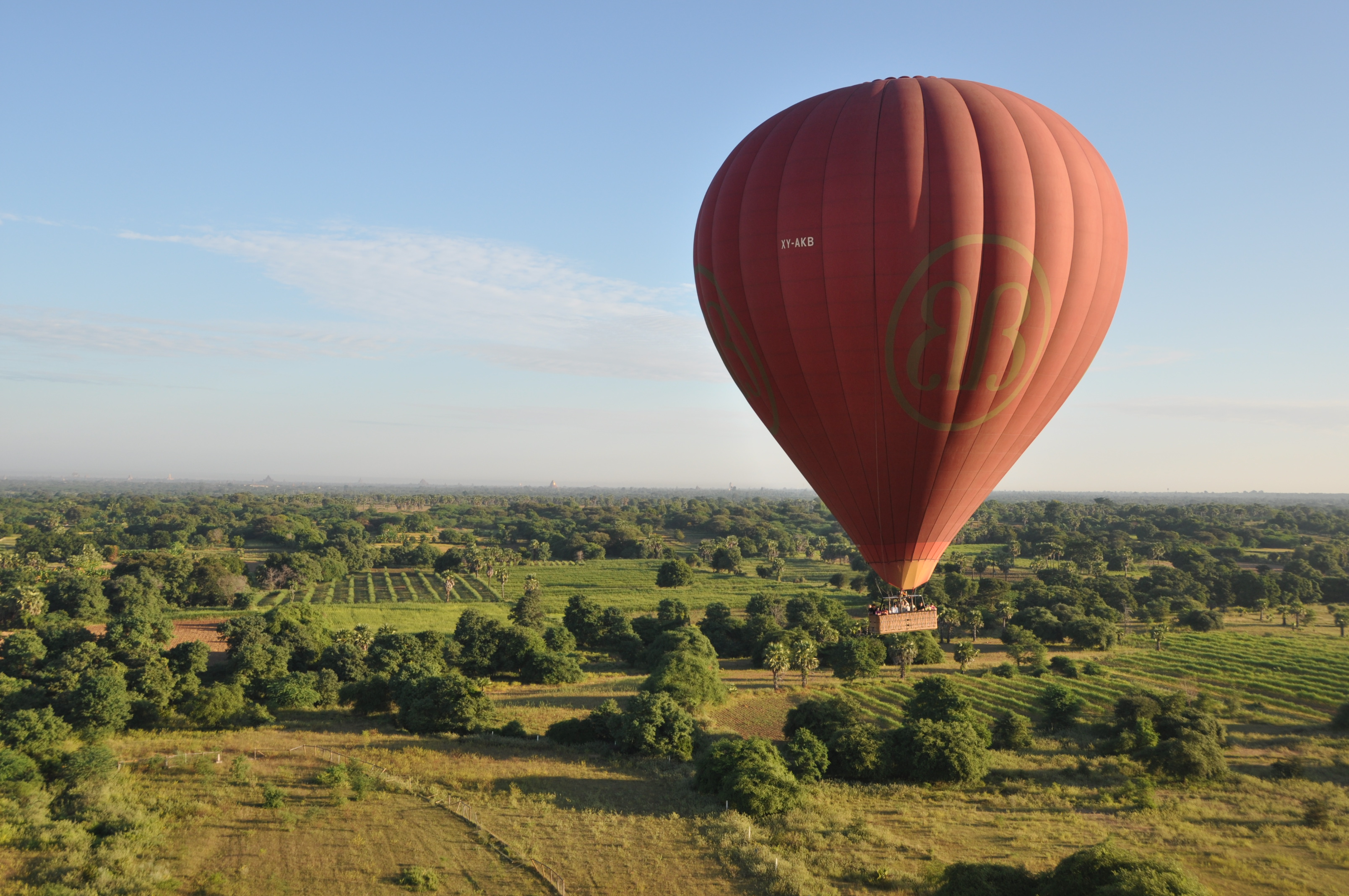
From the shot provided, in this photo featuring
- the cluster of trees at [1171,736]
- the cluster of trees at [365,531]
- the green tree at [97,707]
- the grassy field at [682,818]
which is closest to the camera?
the grassy field at [682,818]

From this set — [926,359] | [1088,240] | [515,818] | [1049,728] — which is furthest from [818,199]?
[1049,728]

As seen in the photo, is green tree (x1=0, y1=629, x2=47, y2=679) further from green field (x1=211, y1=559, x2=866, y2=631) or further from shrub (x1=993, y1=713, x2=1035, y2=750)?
shrub (x1=993, y1=713, x2=1035, y2=750)

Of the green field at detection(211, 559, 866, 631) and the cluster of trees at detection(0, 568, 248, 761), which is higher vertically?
the cluster of trees at detection(0, 568, 248, 761)

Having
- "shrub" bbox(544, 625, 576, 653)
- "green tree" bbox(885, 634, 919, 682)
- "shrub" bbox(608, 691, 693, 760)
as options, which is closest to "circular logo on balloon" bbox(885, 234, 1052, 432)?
"shrub" bbox(608, 691, 693, 760)

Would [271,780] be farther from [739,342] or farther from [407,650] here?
[739,342]

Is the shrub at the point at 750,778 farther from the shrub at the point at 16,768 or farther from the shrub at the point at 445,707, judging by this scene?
the shrub at the point at 16,768

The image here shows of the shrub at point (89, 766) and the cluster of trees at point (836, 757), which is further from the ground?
the cluster of trees at point (836, 757)

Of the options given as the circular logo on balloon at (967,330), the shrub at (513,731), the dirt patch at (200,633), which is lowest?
the dirt patch at (200,633)

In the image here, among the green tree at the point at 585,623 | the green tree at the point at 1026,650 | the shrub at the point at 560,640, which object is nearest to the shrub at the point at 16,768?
the shrub at the point at 560,640
